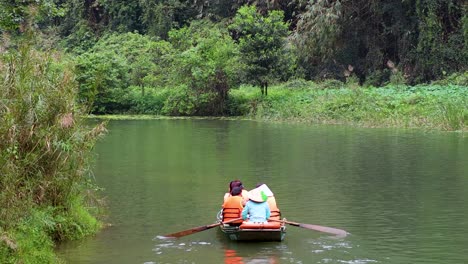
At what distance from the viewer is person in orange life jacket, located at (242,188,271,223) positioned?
1185 centimetres

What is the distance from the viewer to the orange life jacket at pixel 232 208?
1245 centimetres

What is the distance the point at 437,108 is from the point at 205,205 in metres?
18.8

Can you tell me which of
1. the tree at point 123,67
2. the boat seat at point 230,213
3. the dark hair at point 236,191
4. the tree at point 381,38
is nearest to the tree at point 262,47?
the tree at point 381,38

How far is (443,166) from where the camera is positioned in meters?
19.9

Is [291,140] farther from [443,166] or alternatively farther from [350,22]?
[350,22]

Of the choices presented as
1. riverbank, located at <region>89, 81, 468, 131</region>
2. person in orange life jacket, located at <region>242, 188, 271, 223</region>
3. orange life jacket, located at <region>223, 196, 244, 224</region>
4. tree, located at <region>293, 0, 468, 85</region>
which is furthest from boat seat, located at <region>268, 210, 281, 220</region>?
tree, located at <region>293, 0, 468, 85</region>

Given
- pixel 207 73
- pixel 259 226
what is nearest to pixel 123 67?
pixel 207 73

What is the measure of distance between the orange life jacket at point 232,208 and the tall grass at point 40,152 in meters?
2.24

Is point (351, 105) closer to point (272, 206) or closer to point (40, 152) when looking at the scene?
point (272, 206)

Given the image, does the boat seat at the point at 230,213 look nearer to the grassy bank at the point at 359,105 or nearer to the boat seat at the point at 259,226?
the boat seat at the point at 259,226

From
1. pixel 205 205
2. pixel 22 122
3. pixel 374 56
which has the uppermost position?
pixel 374 56

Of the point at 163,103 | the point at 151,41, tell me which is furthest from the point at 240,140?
the point at 151,41

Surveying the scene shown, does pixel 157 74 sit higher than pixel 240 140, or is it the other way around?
pixel 157 74

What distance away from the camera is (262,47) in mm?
38906
